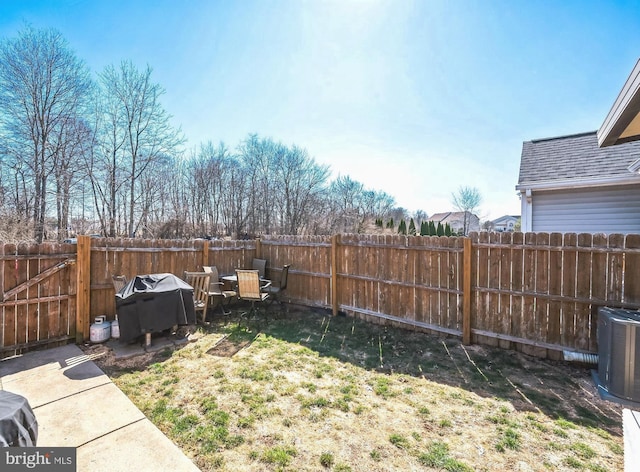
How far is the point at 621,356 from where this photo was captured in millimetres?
2904

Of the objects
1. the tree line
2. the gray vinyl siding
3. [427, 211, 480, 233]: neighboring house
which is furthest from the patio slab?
[427, 211, 480, 233]: neighboring house

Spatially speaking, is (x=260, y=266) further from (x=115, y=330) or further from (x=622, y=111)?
(x=622, y=111)

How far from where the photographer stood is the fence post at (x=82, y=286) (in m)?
4.67

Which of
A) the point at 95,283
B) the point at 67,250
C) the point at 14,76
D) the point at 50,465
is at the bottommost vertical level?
the point at 50,465

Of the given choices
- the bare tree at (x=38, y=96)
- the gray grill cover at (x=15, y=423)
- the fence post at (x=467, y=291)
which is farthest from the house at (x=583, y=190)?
the bare tree at (x=38, y=96)

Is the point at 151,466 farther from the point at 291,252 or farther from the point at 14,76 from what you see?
the point at 14,76

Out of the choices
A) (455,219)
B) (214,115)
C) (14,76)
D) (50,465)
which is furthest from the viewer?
(455,219)

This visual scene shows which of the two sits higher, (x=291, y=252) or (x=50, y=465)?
(x=291, y=252)

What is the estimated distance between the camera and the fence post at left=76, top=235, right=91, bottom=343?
15.3 ft

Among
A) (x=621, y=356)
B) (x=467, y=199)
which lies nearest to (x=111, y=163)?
(x=621, y=356)

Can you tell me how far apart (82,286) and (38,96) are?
11.8 meters

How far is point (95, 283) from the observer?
4934 mm

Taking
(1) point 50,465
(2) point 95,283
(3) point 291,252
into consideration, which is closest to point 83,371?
(2) point 95,283

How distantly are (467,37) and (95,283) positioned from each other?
900 cm
